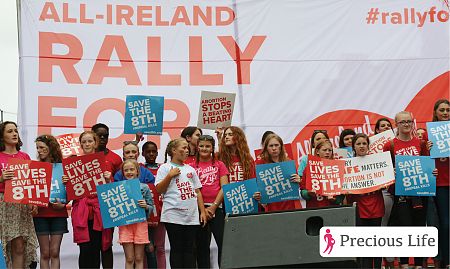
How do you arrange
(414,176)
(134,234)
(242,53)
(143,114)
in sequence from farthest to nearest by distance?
(242,53) → (143,114) → (414,176) → (134,234)

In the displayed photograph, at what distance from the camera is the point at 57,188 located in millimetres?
7340

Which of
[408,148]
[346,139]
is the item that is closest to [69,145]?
[346,139]

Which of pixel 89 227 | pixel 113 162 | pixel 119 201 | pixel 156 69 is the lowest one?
pixel 89 227

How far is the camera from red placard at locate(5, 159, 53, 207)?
699 centimetres

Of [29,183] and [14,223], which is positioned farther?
[14,223]

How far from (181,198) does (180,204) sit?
0.06 metres

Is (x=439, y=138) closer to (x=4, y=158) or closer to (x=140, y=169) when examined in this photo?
(x=140, y=169)

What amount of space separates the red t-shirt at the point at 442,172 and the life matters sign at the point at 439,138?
12 cm

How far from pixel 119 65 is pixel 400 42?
3449 mm

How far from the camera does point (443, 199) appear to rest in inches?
289

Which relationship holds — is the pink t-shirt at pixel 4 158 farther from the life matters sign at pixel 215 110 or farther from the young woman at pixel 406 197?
the young woman at pixel 406 197

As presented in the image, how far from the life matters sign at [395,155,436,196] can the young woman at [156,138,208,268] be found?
6.02ft

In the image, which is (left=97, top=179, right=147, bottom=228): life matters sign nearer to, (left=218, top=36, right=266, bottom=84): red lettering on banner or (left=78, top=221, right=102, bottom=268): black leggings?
(left=78, top=221, right=102, bottom=268): black leggings

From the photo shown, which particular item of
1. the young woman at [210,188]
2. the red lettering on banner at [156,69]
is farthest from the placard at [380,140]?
the red lettering on banner at [156,69]
